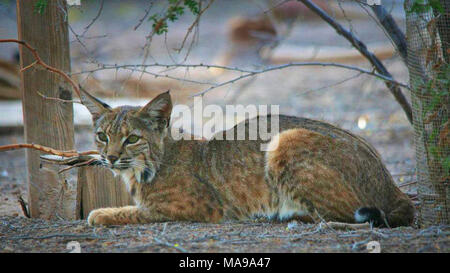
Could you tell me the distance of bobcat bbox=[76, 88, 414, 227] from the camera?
4.34m

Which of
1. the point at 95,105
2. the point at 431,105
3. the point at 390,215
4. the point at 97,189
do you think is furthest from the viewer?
the point at 97,189

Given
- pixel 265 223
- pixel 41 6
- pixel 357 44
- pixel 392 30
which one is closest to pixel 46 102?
pixel 41 6

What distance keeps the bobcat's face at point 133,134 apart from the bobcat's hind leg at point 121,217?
30cm

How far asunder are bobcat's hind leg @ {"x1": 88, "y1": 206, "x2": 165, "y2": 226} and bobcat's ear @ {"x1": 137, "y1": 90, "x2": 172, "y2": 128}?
0.80 meters

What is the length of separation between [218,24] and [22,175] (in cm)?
1328

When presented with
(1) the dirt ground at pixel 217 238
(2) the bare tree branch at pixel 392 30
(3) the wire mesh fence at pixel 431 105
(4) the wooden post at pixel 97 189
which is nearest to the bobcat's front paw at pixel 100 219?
(1) the dirt ground at pixel 217 238

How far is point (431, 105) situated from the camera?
13.4 feet

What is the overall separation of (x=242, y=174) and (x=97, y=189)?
1401 mm

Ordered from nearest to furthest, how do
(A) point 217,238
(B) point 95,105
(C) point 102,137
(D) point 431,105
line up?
(A) point 217,238 → (D) point 431,105 → (C) point 102,137 → (B) point 95,105

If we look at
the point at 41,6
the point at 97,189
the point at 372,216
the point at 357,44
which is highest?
the point at 41,6

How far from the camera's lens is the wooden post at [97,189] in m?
4.95

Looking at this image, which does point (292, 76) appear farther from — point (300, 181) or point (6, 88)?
point (300, 181)

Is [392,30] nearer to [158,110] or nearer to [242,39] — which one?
[158,110]

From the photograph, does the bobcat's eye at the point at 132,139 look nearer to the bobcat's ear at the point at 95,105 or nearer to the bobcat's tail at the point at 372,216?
the bobcat's ear at the point at 95,105
